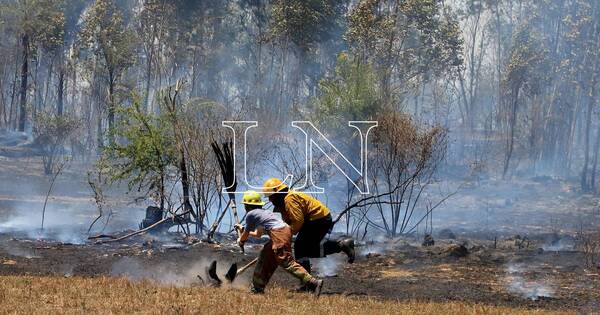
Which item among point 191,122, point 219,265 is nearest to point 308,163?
point 191,122

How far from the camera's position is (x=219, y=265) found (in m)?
15.9

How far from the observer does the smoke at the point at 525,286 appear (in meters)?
13.7

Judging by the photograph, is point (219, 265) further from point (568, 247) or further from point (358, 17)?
point (358, 17)

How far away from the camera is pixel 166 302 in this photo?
392 inches

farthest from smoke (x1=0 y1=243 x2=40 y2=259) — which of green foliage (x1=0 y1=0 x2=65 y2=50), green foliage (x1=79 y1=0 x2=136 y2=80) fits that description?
green foliage (x1=0 y1=0 x2=65 y2=50)

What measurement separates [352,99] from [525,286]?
16078mm

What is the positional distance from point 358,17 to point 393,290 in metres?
28.8

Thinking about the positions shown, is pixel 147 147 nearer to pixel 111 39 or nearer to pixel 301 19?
pixel 111 39

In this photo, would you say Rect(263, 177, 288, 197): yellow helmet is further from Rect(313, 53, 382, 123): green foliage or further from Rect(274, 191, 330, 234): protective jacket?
Rect(313, 53, 382, 123): green foliage

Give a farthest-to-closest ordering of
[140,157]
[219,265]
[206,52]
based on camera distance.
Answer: [206,52], [140,157], [219,265]

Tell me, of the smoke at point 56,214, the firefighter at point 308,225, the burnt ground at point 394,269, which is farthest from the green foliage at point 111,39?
the firefighter at point 308,225

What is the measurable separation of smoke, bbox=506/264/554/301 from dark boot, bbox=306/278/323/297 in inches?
139

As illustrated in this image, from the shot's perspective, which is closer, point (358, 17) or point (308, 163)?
point (308, 163)

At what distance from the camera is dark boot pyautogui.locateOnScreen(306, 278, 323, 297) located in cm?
1118
